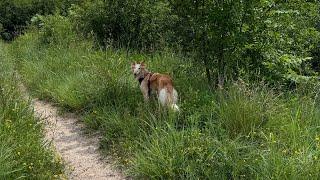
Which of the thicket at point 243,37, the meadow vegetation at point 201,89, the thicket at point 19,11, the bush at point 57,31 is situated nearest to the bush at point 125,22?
the meadow vegetation at point 201,89

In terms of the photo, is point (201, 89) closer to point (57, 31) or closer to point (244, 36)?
point (244, 36)

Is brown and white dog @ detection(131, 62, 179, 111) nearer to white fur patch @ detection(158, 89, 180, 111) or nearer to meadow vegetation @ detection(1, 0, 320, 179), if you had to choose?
white fur patch @ detection(158, 89, 180, 111)

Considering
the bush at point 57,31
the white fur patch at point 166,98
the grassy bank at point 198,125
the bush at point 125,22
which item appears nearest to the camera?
the grassy bank at point 198,125

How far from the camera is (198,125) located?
5914 mm

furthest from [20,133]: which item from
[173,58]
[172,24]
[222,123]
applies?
[172,24]

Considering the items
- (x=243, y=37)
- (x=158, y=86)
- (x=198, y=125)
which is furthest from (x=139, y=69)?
(x=198, y=125)

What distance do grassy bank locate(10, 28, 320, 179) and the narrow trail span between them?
21cm

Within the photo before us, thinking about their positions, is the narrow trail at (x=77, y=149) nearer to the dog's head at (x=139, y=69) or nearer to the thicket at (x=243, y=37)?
the dog's head at (x=139, y=69)

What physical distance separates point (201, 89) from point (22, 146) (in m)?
3.38

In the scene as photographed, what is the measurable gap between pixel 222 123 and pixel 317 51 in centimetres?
779

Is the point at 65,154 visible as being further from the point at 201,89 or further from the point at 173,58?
the point at 173,58

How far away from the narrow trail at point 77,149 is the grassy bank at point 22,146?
228mm

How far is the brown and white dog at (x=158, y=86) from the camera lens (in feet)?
21.6

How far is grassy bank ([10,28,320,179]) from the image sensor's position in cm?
477
